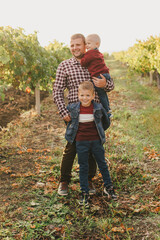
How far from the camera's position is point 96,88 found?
3.21 metres

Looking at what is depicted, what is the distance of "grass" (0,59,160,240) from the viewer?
2707mm

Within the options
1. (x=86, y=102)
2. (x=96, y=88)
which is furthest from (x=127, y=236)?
(x=96, y=88)

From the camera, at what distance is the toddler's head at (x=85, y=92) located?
9.64 ft

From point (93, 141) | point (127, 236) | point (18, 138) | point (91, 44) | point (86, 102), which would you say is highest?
point (91, 44)

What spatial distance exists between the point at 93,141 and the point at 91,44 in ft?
4.01

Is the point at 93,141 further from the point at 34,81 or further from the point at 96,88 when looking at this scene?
the point at 34,81

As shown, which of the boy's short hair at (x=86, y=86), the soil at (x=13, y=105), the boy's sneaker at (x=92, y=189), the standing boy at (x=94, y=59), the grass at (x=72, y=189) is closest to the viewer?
the grass at (x=72, y=189)

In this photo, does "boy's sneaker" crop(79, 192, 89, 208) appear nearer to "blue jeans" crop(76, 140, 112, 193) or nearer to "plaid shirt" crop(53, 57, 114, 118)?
"blue jeans" crop(76, 140, 112, 193)

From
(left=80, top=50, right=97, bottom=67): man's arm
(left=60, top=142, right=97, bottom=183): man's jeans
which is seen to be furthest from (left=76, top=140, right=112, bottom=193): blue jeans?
(left=80, top=50, right=97, bottom=67): man's arm

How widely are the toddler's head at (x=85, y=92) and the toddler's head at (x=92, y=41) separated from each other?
0.50 metres

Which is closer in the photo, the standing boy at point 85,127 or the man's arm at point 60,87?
the standing boy at point 85,127

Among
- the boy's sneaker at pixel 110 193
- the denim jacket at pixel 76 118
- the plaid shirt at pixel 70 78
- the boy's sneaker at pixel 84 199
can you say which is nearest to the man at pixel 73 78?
the plaid shirt at pixel 70 78

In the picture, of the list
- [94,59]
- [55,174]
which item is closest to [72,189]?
[55,174]

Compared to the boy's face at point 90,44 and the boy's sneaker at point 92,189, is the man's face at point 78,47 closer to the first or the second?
the boy's face at point 90,44
